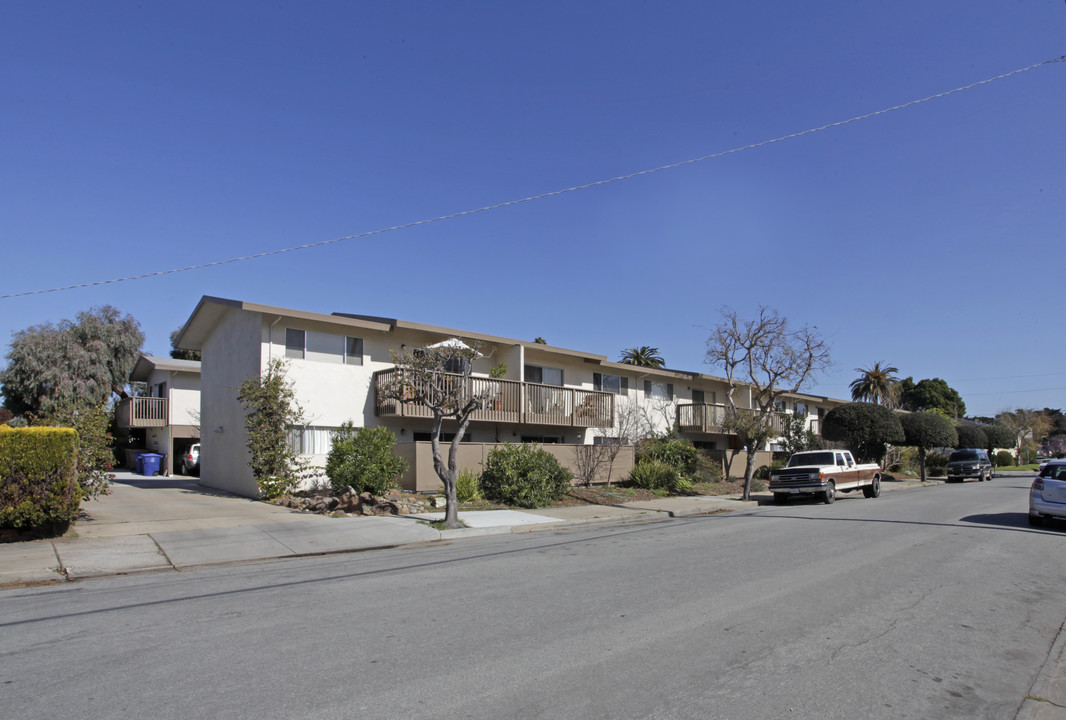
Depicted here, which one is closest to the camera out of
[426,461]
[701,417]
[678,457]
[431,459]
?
[426,461]

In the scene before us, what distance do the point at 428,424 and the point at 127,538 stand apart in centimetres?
1151

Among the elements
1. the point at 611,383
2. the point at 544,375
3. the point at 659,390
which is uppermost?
the point at 544,375

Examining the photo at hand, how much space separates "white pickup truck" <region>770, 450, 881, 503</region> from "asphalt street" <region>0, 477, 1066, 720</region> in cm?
1164

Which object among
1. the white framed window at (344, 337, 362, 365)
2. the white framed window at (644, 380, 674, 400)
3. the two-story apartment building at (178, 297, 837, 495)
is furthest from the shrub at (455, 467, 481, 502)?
the white framed window at (644, 380, 674, 400)

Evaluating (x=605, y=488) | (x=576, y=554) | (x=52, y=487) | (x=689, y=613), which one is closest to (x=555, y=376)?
(x=605, y=488)

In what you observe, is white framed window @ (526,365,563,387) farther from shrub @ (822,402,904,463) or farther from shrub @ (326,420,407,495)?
shrub @ (822,402,904,463)

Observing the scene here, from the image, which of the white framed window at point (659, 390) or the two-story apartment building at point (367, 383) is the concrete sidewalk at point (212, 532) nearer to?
the two-story apartment building at point (367, 383)

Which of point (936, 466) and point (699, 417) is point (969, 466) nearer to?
point (936, 466)

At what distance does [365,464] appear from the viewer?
17.8m

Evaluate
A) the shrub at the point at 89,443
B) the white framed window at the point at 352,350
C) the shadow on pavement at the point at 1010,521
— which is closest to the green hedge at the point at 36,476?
the shrub at the point at 89,443

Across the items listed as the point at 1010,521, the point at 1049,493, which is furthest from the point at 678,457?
the point at 1049,493

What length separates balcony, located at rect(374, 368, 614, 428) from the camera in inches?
850

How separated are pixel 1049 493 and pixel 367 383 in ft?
59.6

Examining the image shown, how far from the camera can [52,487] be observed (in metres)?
11.8
